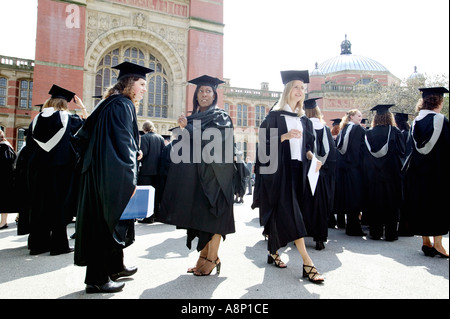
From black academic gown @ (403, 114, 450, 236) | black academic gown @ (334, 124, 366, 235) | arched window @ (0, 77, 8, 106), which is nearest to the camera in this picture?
black academic gown @ (403, 114, 450, 236)

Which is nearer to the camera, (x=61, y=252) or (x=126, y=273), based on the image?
(x=126, y=273)

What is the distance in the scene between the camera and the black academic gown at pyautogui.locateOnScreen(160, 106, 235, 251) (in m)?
3.06

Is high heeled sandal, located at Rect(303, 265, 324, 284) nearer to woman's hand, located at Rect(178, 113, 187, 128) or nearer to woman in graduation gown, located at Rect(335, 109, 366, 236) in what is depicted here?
woman's hand, located at Rect(178, 113, 187, 128)

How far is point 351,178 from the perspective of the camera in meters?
5.72

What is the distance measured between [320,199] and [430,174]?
1576 millimetres

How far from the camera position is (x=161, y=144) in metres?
7.41

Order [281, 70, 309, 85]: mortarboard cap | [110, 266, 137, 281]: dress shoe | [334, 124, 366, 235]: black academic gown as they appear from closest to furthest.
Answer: [110, 266, 137, 281]: dress shoe, [281, 70, 309, 85]: mortarboard cap, [334, 124, 366, 235]: black academic gown

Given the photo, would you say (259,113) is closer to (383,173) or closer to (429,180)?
(383,173)

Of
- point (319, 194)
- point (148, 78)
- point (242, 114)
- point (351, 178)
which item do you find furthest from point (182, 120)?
point (242, 114)

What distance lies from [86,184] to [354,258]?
3468mm

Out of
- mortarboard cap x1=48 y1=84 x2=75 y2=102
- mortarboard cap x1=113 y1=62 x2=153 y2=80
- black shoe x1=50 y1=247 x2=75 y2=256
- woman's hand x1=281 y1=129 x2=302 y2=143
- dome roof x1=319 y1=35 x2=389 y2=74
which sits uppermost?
dome roof x1=319 y1=35 x2=389 y2=74

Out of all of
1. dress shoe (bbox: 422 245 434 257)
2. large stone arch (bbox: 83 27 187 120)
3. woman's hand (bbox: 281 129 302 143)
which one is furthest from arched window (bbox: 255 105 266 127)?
woman's hand (bbox: 281 129 302 143)

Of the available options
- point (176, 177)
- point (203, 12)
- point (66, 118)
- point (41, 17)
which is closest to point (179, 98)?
point (203, 12)

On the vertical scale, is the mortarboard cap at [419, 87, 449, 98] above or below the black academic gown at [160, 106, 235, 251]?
above
